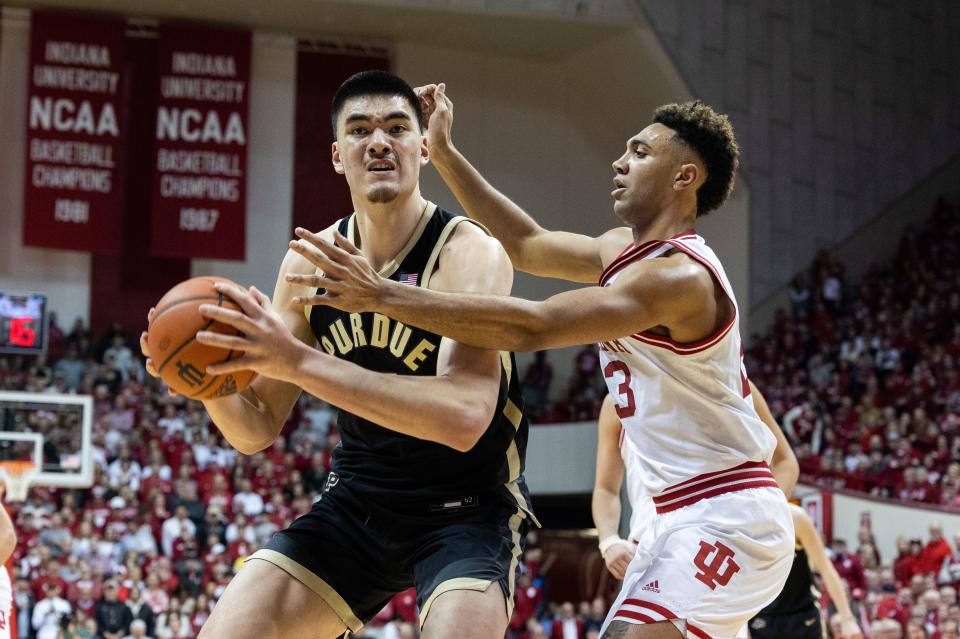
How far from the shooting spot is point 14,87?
78.0ft

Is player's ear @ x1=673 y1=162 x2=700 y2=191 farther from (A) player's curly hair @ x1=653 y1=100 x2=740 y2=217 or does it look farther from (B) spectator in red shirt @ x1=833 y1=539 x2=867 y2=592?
(B) spectator in red shirt @ x1=833 y1=539 x2=867 y2=592

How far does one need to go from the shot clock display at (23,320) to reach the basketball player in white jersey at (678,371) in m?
9.43

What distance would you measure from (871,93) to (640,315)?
81.3 feet

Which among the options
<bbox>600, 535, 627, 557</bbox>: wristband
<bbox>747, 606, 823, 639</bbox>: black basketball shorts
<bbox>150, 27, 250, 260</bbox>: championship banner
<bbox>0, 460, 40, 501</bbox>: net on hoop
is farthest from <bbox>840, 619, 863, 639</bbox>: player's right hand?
<bbox>150, 27, 250, 260</bbox>: championship banner

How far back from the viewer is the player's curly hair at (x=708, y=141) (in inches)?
188

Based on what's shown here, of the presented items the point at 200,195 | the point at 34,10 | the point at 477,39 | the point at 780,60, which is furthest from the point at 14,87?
the point at 780,60

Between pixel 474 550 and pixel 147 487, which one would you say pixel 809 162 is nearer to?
pixel 147 487

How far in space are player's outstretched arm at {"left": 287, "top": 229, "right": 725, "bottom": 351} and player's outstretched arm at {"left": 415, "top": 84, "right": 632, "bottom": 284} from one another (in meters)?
0.92

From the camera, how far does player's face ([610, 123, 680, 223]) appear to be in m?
4.73

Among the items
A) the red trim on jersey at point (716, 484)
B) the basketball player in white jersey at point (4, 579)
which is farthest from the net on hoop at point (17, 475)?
the red trim on jersey at point (716, 484)

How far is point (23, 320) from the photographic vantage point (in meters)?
12.9

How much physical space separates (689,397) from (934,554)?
1125cm

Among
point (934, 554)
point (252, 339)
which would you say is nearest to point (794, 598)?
point (252, 339)

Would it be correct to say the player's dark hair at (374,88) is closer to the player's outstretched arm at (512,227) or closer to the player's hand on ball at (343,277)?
the player's outstretched arm at (512,227)
